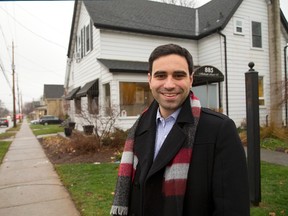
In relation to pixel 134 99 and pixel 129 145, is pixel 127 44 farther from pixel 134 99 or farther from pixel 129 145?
pixel 129 145

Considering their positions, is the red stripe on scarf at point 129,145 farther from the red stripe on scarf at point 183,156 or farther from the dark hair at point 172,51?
the dark hair at point 172,51

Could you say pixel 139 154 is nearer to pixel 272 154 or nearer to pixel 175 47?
pixel 175 47

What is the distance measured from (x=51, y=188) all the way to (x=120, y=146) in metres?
4.26

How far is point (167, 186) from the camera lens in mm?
1807

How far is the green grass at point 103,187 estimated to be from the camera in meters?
4.46

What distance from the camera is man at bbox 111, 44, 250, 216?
1758 millimetres

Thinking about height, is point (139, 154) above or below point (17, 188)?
above

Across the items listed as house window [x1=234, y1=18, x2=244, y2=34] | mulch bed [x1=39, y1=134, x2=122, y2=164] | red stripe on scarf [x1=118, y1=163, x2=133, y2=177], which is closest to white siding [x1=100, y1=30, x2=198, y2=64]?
house window [x1=234, y1=18, x2=244, y2=34]

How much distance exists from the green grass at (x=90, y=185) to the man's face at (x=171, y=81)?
119 inches

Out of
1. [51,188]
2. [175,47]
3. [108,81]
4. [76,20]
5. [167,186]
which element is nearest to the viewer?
[167,186]

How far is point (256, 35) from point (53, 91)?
61.9 meters

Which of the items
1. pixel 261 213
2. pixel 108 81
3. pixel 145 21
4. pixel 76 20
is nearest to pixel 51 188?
pixel 261 213

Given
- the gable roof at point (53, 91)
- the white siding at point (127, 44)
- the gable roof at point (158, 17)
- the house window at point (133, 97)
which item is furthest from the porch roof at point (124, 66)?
the gable roof at point (53, 91)

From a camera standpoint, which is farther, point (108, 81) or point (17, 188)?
point (108, 81)
